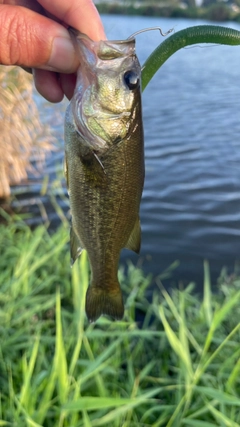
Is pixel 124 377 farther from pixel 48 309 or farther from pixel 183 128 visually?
pixel 183 128

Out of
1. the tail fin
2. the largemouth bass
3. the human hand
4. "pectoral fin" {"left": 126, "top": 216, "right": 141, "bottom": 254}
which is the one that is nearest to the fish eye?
the largemouth bass

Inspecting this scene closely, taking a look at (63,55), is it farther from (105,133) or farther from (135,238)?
(135,238)

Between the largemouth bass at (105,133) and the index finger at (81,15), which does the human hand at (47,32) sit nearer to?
the index finger at (81,15)

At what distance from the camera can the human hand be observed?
1853mm

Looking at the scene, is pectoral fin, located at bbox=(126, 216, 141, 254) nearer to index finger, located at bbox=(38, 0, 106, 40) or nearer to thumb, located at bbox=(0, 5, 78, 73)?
thumb, located at bbox=(0, 5, 78, 73)

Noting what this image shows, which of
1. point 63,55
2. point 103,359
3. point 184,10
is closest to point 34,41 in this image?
point 63,55

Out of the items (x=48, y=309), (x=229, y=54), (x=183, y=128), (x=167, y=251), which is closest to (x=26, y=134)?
(x=167, y=251)

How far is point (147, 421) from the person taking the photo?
7.86ft

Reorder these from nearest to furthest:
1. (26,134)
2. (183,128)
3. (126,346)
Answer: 1. (126,346)
2. (26,134)
3. (183,128)

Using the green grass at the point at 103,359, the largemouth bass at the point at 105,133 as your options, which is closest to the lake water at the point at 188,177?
the green grass at the point at 103,359

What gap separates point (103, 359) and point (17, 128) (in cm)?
436

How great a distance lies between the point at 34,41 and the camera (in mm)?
1919

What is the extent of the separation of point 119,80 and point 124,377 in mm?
1918

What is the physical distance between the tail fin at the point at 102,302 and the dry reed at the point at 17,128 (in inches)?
159
